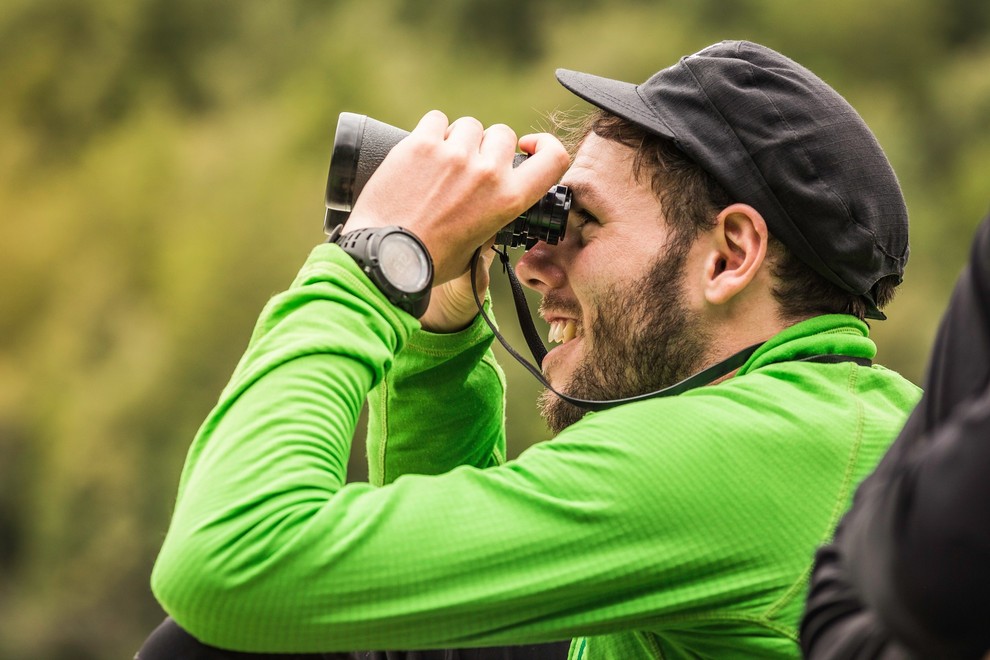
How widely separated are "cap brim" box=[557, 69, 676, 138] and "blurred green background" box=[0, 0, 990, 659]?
9.82 feet

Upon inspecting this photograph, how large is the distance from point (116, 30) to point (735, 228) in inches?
184

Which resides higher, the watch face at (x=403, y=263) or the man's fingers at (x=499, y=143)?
the man's fingers at (x=499, y=143)

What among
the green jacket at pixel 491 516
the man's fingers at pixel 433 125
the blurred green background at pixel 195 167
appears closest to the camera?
the green jacket at pixel 491 516

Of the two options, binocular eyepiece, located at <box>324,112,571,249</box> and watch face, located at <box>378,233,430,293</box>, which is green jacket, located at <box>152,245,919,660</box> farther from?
binocular eyepiece, located at <box>324,112,571,249</box>

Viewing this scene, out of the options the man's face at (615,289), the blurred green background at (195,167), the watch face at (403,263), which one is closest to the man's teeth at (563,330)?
the man's face at (615,289)

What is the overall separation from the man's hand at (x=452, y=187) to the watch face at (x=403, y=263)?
0.03 m

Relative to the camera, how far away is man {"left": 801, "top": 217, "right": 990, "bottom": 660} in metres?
0.56

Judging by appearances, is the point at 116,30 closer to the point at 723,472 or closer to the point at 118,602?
the point at 118,602

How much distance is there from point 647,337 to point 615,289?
8 centimetres

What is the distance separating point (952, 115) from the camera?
4.73 metres

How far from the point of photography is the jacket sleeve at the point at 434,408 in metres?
1.77

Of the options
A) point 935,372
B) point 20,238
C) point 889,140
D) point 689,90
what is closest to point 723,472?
point 935,372

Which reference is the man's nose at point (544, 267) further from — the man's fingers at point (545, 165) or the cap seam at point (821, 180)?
the cap seam at point (821, 180)

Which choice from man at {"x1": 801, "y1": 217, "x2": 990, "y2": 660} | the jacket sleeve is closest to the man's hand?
the jacket sleeve
